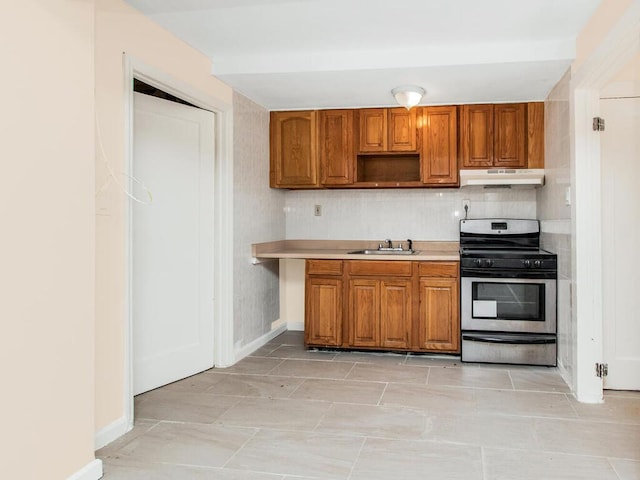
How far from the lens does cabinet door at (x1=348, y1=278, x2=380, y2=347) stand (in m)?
4.42

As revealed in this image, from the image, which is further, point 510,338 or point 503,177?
point 503,177

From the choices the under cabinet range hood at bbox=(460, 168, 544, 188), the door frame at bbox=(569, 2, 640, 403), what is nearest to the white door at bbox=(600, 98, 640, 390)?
the door frame at bbox=(569, 2, 640, 403)

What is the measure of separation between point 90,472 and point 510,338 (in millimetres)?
3065

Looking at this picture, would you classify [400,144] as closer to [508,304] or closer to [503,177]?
[503,177]

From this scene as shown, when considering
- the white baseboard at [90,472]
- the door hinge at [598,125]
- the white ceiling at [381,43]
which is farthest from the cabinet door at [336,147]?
the white baseboard at [90,472]

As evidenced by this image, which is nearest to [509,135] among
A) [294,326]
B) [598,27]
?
[598,27]

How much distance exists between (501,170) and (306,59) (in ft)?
6.16

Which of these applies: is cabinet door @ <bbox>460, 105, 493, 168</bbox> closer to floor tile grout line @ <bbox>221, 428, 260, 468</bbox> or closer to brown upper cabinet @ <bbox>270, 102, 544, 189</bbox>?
brown upper cabinet @ <bbox>270, 102, 544, 189</bbox>

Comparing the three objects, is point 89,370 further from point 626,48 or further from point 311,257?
point 626,48

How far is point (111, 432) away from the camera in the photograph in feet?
8.70

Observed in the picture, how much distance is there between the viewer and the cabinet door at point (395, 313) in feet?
14.3

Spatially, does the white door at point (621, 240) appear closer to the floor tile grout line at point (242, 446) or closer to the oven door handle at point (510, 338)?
the oven door handle at point (510, 338)

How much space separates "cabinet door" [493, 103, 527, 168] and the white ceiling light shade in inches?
33.3

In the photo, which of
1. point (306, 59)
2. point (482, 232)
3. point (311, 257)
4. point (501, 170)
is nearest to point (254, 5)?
point (306, 59)
